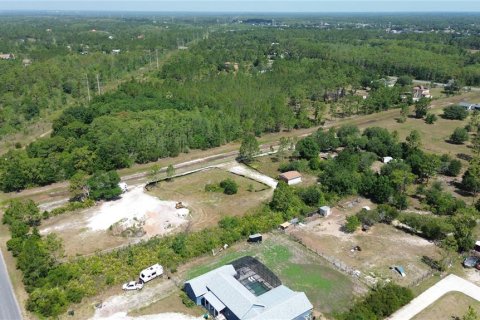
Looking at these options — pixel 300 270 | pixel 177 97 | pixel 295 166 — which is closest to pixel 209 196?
pixel 295 166

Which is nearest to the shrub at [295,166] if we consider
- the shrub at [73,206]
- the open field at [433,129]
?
the open field at [433,129]

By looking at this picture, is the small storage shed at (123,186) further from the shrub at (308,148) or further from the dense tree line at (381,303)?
the dense tree line at (381,303)

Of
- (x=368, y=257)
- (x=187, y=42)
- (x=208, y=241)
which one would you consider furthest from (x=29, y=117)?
(x=187, y=42)

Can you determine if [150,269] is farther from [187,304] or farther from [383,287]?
[383,287]

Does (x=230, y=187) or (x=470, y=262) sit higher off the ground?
(x=470, y=262)

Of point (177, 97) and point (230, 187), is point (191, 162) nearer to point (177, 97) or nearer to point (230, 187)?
point (230, 187)

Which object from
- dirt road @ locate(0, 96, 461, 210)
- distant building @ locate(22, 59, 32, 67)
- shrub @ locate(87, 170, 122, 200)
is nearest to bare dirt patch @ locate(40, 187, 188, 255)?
shrub @ locate(87, 170, 122, 200)

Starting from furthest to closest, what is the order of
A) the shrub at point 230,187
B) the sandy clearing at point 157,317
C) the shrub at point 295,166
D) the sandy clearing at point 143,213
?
the shrub at point 295,166
the shrub at point 230,187
the sandy clearing at point 143,213
the sandy clearing at point 157,317
